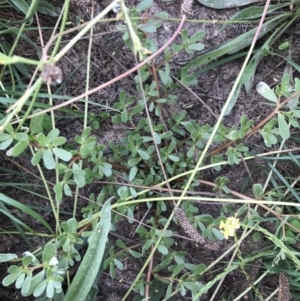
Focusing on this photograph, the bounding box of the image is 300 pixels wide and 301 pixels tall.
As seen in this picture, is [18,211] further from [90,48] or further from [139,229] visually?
[90,48]

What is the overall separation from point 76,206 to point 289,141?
1.99 feet

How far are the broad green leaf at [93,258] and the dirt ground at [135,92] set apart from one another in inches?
10.8

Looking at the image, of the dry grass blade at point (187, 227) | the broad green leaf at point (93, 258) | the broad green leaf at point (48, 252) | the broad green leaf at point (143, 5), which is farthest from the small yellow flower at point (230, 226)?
the broad green leaf at point (143, 5)

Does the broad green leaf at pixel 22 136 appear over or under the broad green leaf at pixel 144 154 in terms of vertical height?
over

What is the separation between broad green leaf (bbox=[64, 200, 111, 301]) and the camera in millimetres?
1046

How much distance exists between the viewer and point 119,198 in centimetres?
124

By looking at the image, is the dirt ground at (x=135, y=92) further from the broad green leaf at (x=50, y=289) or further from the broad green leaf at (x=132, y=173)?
the broad green leaf at (x=50, y=289)

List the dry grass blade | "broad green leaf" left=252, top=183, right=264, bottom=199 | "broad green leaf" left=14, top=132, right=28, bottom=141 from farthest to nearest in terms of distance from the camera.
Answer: "broad green leaf" left=252, top=183, right=264, bottom=199, the dry grass blade, "broad green leaf" left=14, top=132, right=28, bottom=141

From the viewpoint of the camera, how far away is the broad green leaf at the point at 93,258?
1046 millimetres

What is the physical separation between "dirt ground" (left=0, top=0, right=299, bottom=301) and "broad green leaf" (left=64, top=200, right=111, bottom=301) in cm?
27

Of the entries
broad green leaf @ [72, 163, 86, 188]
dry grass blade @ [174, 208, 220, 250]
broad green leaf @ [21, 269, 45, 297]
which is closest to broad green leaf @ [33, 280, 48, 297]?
broad green leaf @ [21, 269, 45, 297]

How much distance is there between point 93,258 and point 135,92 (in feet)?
1.63

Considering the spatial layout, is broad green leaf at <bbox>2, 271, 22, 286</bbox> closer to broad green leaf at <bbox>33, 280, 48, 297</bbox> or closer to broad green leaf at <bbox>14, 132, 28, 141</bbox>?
broad green leaf at <bbox>33, 280, 48, 297</bbox>

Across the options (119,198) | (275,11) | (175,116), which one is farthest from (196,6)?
(119,198)
